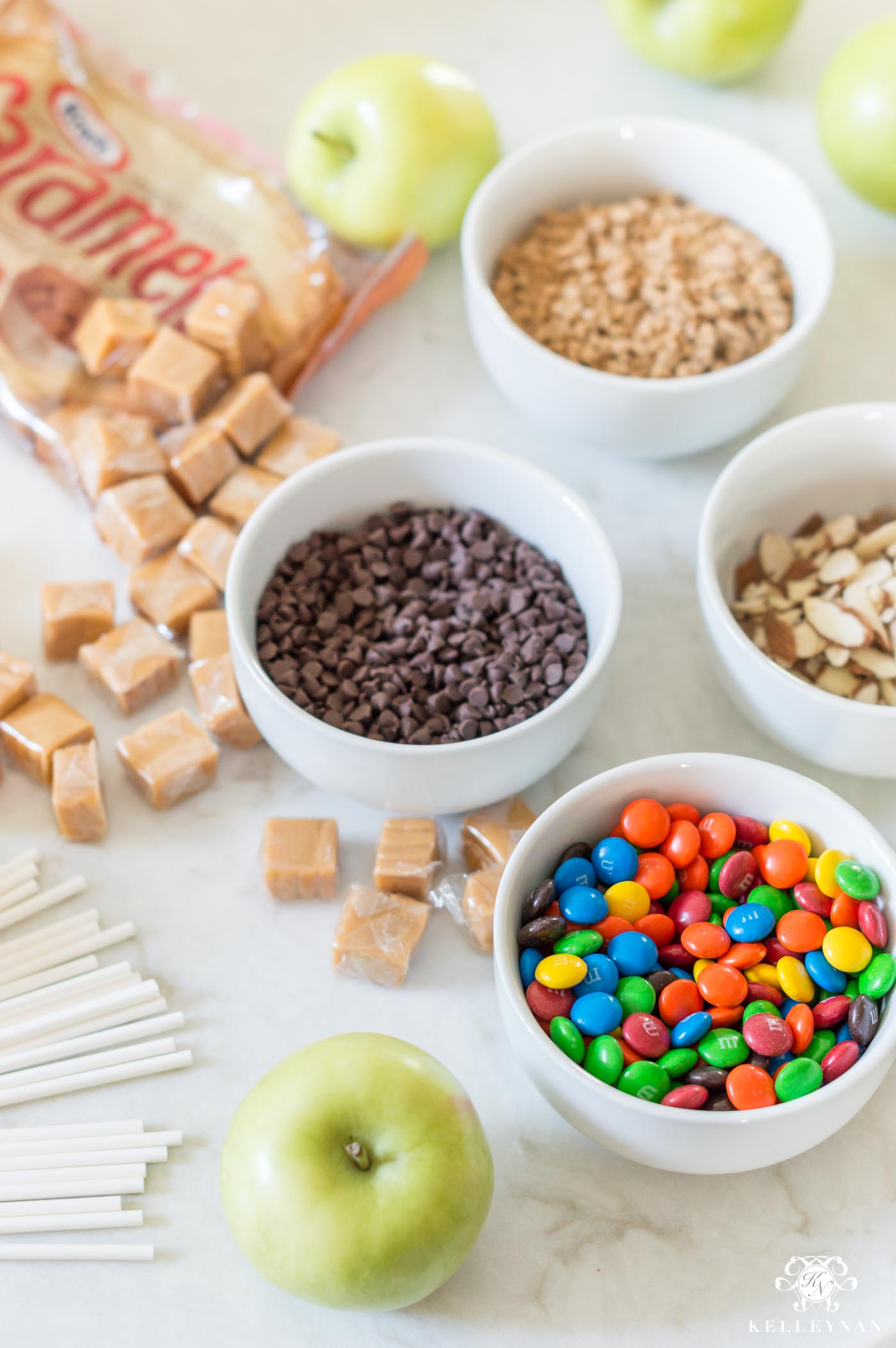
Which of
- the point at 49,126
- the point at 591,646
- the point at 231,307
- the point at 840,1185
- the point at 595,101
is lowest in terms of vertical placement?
the point at 840,1185

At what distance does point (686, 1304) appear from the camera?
802mm

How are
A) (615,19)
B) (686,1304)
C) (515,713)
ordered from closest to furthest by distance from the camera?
(686,1304) → (515,713) → (615,19)

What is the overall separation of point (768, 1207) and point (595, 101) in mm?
1187

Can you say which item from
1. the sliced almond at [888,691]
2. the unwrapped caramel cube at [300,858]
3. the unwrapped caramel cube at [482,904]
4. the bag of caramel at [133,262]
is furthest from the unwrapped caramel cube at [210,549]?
the sliced almond at [888,691]

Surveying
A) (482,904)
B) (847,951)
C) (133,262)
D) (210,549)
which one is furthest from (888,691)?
(133,262)

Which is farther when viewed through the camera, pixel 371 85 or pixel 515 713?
pixel 371 85

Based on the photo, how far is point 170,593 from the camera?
108 cm

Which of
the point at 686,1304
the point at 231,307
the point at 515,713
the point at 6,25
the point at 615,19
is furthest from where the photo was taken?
the point at 615,19

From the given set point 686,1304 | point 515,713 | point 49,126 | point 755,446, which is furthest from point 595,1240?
point 49,126

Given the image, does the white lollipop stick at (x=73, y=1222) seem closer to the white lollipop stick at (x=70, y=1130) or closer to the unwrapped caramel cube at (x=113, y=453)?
the white lollipop stick at (x=70, y=1130)

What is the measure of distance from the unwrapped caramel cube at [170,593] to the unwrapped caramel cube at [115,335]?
0.72 ft

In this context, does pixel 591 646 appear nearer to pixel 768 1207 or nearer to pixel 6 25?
pixel 768 1207

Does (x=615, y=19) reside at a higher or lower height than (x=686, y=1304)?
higher

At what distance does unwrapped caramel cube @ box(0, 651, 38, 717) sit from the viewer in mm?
1000
